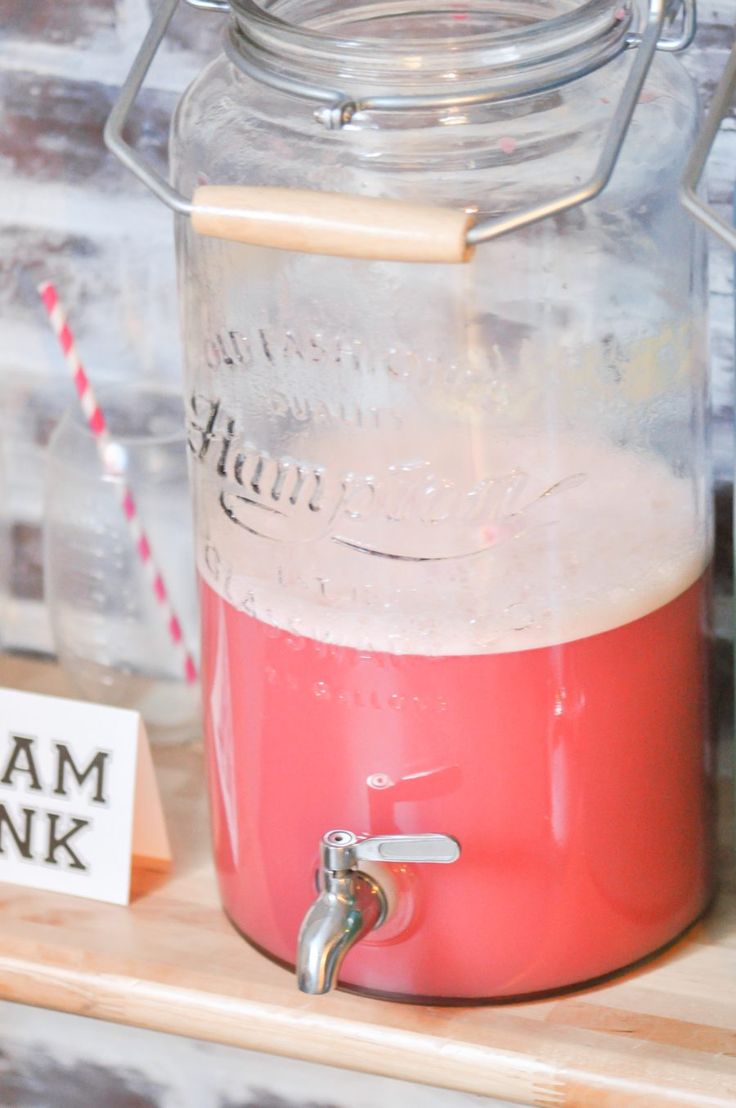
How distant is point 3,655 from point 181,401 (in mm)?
218

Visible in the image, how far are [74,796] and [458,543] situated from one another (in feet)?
0.84

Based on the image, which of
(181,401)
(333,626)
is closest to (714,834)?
(333,626)

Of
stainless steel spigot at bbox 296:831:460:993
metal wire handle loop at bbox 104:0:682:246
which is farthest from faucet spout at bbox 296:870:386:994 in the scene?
metal wire handle loop at bbox 104:0:682:246

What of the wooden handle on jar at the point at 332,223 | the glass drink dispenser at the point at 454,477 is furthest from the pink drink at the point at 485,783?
the wooden handle on jar at the point at 332,223

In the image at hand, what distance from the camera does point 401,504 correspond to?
0.62 m

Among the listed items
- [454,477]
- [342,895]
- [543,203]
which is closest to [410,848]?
[342,895]

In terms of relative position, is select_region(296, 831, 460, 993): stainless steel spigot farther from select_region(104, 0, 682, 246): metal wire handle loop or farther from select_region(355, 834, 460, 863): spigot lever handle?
select_region(104, 0, 682, 246): metal wire handle loop

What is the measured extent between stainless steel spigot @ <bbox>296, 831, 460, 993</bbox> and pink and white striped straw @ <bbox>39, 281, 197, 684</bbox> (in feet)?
0.91

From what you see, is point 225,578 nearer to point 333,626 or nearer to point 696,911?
point 333,626

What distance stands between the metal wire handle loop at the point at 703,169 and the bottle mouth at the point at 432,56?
0.15 ft

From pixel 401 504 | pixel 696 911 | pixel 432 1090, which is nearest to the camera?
pixel 401 504

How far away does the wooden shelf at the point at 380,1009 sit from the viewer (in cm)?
66

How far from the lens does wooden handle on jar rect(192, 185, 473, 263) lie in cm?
54

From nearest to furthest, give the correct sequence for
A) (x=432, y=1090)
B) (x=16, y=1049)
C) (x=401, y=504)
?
(x=401, y=504) → (x=432, y=1090) → (x=16, y=1049)
